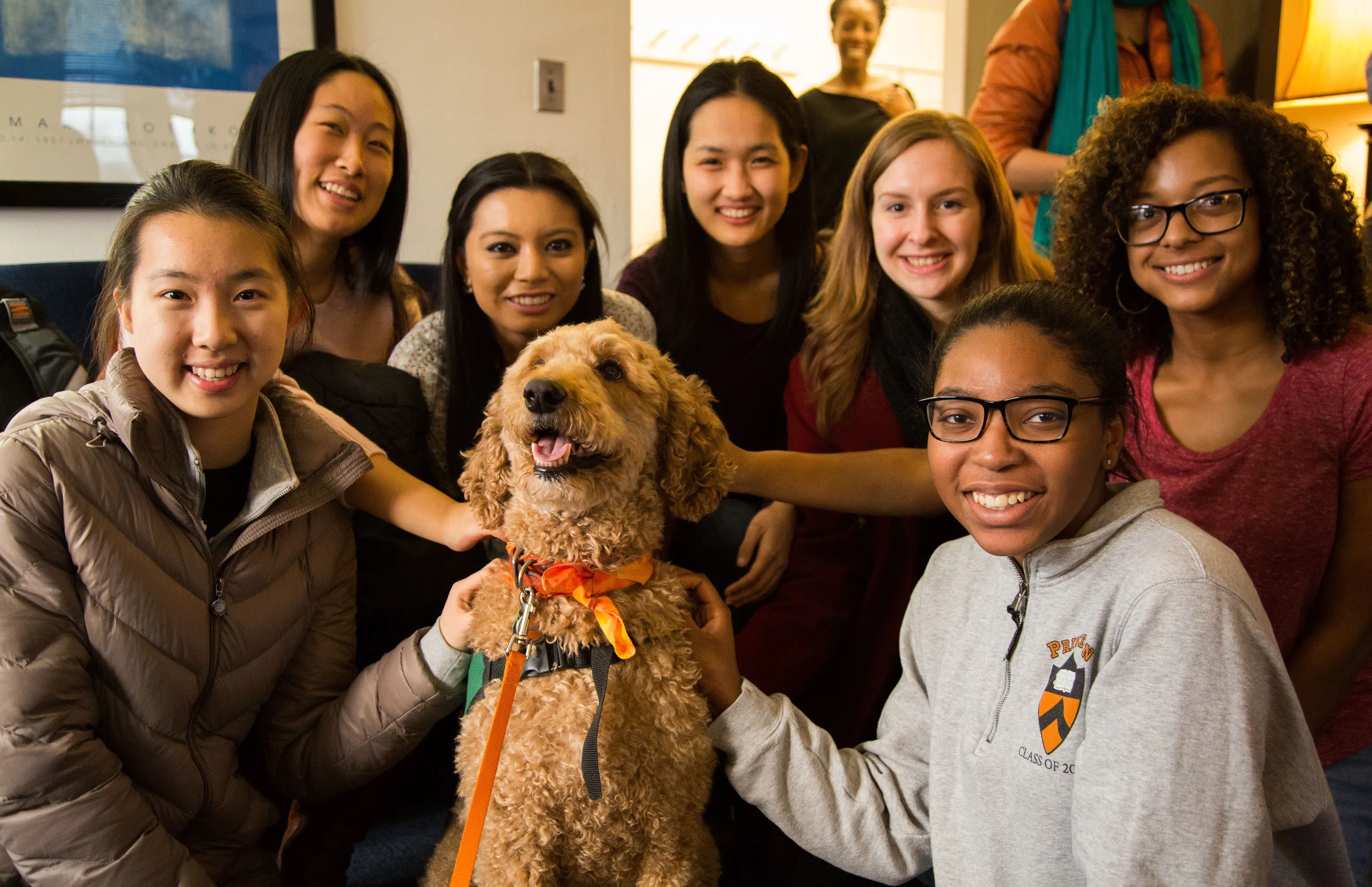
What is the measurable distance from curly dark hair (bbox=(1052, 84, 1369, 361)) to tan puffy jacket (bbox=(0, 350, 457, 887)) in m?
1.22

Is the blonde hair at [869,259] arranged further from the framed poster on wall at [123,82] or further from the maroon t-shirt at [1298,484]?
the framed poster on wall at [123,82]

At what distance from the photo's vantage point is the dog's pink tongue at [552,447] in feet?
3.66

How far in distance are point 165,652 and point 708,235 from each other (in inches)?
57.0

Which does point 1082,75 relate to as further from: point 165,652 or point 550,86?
point 165,652

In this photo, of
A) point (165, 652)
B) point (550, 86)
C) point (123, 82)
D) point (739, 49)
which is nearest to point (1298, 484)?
point (165, 652)

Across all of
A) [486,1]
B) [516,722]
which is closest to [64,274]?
[486,1]

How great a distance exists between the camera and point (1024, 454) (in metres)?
1.04

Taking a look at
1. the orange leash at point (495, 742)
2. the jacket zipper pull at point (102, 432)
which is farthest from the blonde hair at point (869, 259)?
the jacket zipper pull at point (102, 432)

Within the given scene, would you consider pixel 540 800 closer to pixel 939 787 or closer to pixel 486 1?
pixel 939 787

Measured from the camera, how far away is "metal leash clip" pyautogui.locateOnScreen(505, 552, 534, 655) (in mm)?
1105

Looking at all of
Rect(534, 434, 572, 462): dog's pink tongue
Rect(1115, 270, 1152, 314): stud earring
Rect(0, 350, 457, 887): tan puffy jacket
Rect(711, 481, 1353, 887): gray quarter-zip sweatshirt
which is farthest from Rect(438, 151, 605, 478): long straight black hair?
Rect(1115, 270, 1152, 314): stud earring

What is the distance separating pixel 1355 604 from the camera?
138cm

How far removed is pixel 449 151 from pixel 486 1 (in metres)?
0.49

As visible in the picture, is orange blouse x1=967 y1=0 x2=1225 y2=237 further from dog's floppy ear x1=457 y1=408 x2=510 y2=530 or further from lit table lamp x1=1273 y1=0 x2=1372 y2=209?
dog's floppy ear x1=457 y1=408 x2=510 y2=530
